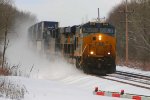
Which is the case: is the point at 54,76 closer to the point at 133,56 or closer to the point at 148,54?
the point at 148,54

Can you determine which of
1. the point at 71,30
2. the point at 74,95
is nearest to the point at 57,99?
the point at 74,95

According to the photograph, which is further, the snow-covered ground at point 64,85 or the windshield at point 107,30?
the windshield at point 107,30

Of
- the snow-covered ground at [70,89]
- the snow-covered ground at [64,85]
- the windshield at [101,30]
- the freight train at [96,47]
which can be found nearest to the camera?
the snow-covered ground at [70,89]

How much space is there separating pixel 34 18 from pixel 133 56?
75.8m

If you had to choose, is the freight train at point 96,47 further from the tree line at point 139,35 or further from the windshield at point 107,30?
the tree line at point 139,35

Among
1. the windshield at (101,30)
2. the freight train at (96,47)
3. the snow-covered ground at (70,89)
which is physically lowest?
the snow-covered ground at (70,89)

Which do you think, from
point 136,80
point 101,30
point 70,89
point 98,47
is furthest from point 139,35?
point 70,89

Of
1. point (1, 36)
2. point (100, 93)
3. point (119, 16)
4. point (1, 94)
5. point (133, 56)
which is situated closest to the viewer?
point (1, 94)

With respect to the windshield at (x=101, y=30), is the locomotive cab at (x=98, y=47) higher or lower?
lower

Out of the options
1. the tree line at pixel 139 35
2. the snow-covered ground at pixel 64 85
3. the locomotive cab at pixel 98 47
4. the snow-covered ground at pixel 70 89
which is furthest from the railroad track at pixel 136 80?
the tree line at pixel 139 35

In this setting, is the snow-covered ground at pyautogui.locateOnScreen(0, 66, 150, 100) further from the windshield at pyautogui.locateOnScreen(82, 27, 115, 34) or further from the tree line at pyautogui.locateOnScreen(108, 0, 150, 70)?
the tree line at pyautogui.locateOnScreen(108, 0, 150, 70)

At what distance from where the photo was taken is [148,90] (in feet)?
48.7

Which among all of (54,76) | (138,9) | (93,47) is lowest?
(54,76)

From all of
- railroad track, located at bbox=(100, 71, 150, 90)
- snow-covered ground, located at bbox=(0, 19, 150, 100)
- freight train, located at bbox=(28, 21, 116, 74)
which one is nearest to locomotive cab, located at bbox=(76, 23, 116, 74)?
freight train, located at bbox=(28, 21, 116, 74)
